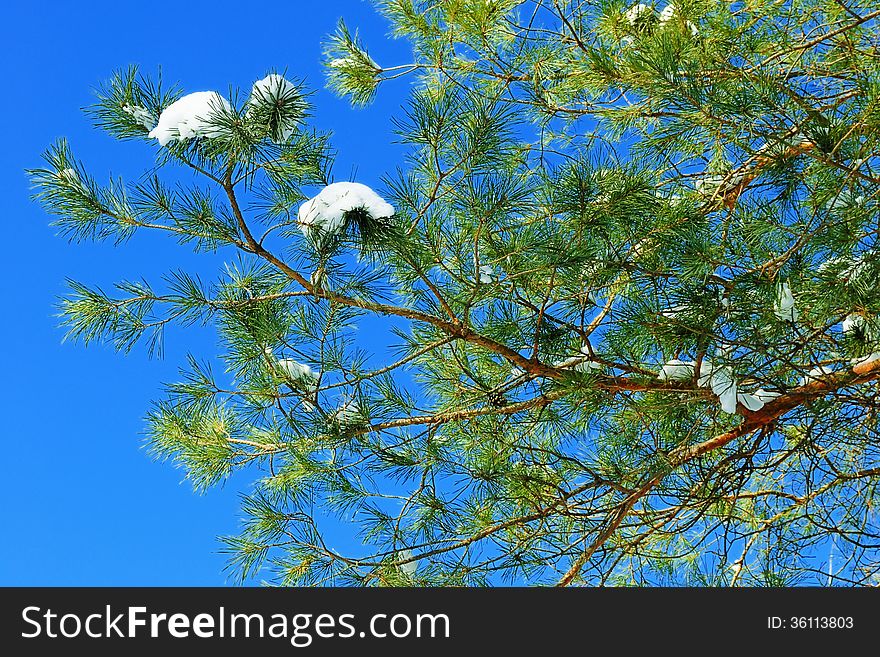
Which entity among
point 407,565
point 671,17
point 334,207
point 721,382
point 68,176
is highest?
point 671,17

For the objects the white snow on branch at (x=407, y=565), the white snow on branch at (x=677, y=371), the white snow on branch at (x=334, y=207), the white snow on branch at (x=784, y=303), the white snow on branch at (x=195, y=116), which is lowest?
the white snow on branch at (x=407, y=565)

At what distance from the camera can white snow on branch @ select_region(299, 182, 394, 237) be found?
4.52 ft

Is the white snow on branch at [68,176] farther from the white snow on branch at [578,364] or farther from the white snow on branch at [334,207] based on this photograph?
the white snow on branch at [578,364]

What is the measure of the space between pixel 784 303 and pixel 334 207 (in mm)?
912

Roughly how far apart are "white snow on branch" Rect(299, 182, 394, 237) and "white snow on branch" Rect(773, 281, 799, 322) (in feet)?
2.65

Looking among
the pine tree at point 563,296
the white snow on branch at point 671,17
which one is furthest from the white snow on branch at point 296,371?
the white snow on branch at point 671,17

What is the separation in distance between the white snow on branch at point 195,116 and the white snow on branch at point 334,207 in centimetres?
18

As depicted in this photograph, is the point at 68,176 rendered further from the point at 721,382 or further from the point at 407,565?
the point at 721,382

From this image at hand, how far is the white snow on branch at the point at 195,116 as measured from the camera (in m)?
1.29

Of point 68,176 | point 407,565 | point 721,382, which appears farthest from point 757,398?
point 68,176

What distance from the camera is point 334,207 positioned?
137cm

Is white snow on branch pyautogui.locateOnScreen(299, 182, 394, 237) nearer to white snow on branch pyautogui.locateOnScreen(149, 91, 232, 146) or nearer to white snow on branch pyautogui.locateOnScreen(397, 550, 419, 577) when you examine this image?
white snow on branch pyautogui.locateOnScreen(149, 91, 232, 146)

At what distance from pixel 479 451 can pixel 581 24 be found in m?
1.23
